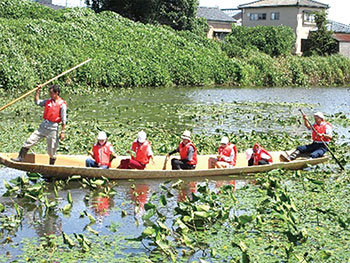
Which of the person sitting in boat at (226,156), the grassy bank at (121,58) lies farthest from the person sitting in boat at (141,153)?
the grassy bank at (121,58)

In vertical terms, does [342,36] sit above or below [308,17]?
below

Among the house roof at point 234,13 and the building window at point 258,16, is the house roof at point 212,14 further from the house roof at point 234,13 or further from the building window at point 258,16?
the house roof at point 234,13

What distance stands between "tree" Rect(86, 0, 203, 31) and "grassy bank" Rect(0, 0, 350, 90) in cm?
506

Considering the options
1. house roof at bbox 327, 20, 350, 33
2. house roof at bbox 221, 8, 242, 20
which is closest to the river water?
house roof at bbox 327, 20, 350, 33

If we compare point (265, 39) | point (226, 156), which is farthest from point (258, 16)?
point (226, 156)

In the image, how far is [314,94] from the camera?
1773 inches

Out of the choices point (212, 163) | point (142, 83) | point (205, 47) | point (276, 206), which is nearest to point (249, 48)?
point (205, 47)

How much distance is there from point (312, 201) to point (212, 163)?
349 cm

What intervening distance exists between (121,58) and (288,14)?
127 ft

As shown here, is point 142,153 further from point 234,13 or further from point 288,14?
point 234,13

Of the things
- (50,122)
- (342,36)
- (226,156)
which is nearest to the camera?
(50,122)

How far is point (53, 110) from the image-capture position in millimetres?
14828

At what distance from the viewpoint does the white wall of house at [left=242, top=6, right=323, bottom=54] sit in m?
74.7

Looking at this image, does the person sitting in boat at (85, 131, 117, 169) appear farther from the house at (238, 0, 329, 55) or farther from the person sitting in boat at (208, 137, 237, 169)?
the house at (238, 0, 329, 55)
